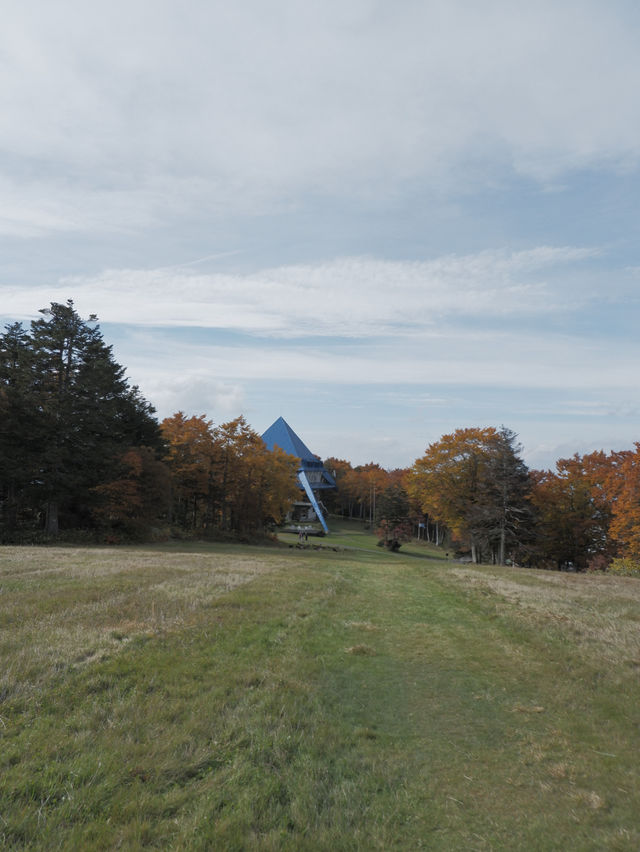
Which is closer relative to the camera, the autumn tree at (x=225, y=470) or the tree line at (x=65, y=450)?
the tree line at (x=65, y=450)

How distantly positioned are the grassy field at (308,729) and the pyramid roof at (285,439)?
242 ft

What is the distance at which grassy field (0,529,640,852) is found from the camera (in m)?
4.27

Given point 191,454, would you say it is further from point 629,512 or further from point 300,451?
point 300,451

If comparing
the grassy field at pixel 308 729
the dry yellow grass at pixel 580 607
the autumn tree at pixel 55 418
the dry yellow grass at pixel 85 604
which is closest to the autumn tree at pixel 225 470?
the autumn tree at pixel 55 418

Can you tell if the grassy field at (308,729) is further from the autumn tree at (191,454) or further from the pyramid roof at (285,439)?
the pyramid roof at (285,439)

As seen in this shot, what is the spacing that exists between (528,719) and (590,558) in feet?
161

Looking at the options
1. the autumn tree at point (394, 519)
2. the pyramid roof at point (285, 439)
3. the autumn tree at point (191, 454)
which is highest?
the pyramid roof at point (285, 439)

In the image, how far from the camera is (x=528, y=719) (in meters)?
6.63

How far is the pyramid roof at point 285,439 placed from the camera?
86062 millimetres

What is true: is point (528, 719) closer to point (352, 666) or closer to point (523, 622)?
point (352, 666)

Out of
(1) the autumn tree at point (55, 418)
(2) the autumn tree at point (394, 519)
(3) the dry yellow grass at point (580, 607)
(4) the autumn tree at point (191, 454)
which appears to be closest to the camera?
(3) the dry yellow grass at point (580, 607)

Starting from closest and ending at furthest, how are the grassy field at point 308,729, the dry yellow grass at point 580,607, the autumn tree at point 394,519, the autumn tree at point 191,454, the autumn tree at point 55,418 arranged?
the grassy field at point 308,729, the dry yellow grass at point 580,607, the autumn tree at point 55,418, the autumn tree at point 191,454, the autumn tree at point 394,519

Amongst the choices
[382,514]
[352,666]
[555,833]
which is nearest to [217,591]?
[352,666]

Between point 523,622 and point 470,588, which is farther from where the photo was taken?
point 470,588
